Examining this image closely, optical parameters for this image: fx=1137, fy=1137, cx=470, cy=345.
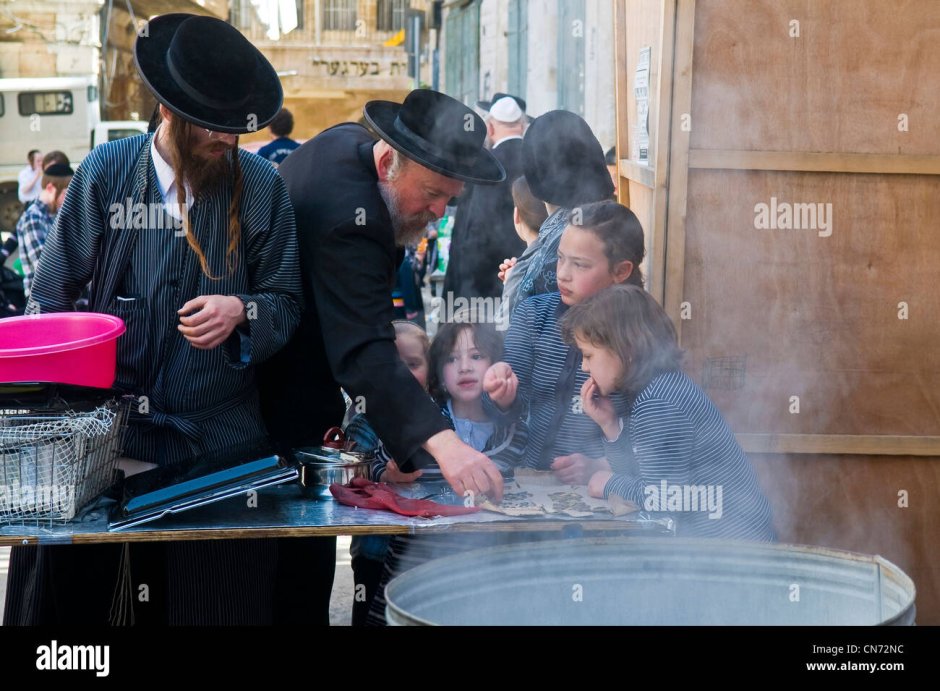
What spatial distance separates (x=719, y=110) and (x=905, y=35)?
0.60m

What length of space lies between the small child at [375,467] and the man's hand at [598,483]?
0.47m

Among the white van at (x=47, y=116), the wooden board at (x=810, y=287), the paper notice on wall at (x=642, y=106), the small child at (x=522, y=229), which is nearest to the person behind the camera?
the wooden board at (x=810, y=287)

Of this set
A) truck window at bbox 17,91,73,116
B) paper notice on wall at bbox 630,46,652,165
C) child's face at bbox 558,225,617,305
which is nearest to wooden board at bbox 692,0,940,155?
paper notice on wall at bbox 630,46,652,165

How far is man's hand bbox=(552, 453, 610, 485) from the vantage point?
310cm

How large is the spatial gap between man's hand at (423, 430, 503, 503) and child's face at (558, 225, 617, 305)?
832 mm

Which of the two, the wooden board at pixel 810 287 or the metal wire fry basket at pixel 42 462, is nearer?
the metal wire fry basket at pixel 42 462

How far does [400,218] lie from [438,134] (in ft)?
0.83

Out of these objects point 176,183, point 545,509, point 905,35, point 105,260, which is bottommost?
point 545,509

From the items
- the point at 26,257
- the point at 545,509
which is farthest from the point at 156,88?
the point at 26,257

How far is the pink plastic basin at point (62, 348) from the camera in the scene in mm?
2578

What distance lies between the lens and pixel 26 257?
8.10 metres

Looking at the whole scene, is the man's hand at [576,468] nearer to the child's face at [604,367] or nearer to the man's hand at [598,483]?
the man's hand at [598,483]

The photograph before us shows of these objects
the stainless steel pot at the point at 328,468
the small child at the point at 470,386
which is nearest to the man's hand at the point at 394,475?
the stainless steel pot at the point at 328,468

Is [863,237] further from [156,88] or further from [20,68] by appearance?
[20,68]
